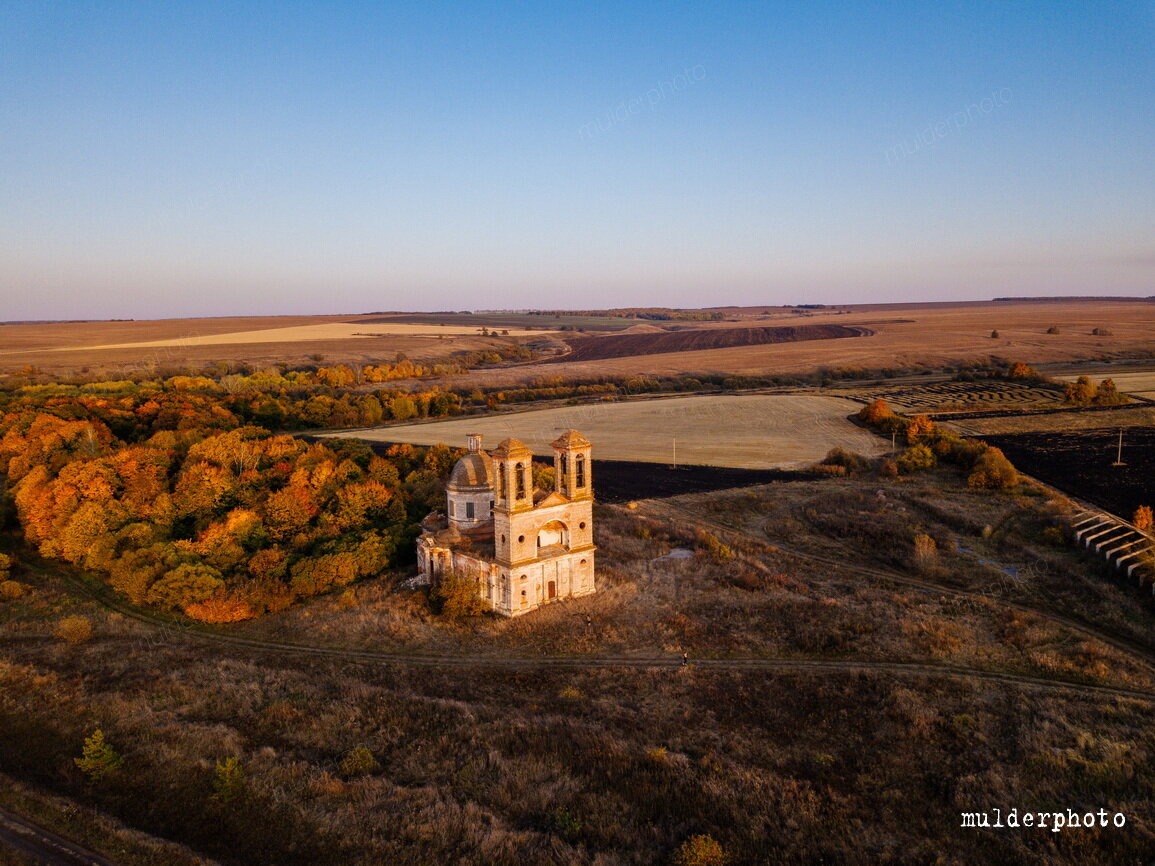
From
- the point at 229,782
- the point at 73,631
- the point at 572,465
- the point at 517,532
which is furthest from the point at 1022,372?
the point at 73,631

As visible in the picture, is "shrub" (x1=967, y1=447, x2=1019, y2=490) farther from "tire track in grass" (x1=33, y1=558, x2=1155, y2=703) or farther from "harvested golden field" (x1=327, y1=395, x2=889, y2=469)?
"tire track in grass" (x1=33, y1=558, x2=1155, y2=703)

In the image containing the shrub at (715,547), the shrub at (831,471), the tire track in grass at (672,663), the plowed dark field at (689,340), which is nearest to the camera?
the tire track in grass at (672,663)

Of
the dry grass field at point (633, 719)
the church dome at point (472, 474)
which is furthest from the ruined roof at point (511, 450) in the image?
the dry grass field at point (633, 719)

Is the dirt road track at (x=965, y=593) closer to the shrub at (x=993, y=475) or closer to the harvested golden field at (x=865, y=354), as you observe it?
the shrub at (x=993, y=475)

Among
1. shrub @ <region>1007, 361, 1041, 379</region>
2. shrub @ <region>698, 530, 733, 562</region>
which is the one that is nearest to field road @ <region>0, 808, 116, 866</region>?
shrub @ <region>698, 530, 733, 562</region>

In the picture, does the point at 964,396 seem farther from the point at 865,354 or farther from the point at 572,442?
the point at 572,442

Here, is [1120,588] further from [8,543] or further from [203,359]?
[203,359]

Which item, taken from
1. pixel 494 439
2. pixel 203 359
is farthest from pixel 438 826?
pixel 203 359
